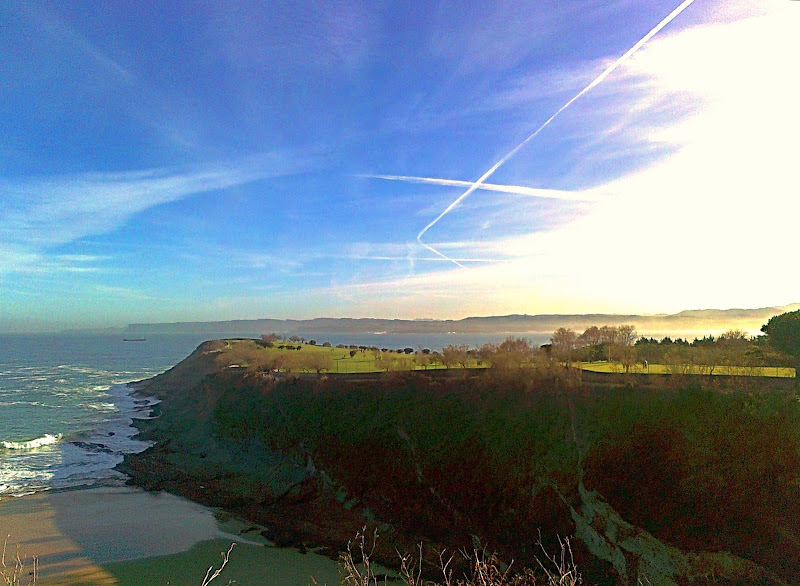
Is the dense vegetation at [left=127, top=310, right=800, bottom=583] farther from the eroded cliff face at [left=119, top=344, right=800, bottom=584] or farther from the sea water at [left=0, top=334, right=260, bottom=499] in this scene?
the sea water at [left=0, top=334, right=260, bottom=499]

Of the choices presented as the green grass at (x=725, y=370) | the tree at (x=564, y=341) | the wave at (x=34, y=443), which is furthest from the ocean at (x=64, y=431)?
the green grass at (x=725, y=370)

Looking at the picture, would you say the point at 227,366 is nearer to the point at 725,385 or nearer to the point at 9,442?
the point at 9,442

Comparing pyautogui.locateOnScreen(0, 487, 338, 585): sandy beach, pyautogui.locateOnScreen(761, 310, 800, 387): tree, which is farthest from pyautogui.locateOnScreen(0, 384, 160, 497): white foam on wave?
pyautogui.locateOnScreen(761, 310, 800, 387): tree

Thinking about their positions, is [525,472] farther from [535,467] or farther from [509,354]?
[509,354]

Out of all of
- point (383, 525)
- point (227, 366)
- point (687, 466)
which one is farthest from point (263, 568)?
point (227, 366)

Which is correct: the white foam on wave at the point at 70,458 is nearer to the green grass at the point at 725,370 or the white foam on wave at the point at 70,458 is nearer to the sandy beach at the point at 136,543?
the sandy beach at the point at 136,543

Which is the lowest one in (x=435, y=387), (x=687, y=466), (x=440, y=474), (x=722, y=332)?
(x=440, y=474)

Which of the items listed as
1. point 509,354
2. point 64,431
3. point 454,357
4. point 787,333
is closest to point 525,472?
point 509,354
